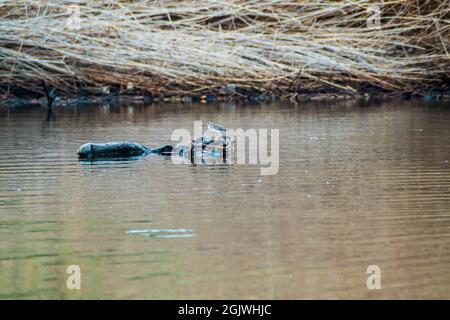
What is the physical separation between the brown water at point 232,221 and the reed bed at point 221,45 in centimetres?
398

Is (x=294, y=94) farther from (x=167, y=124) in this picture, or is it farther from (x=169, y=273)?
(x=169, y=273)

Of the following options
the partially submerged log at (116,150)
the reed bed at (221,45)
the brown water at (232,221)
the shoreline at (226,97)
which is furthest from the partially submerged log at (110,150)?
the shoreline at (226,97)

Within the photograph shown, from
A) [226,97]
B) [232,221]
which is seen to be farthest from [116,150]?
[226,97]

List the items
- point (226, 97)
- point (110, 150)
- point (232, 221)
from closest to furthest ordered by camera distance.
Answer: point (232, 221) < point (110, 150) < point (226, 97)

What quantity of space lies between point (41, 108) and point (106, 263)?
8.04m

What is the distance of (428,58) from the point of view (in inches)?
535

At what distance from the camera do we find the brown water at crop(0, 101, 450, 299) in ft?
13.1

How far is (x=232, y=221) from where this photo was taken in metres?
5.02

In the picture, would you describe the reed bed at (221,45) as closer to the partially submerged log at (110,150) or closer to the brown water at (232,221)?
the brown water at (232,221)

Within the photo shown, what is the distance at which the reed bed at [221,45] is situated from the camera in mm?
12508

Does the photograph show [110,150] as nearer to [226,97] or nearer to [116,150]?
[116,150]

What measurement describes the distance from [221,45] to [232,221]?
782cm

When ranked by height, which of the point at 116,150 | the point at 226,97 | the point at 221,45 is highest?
the point at 221,45
